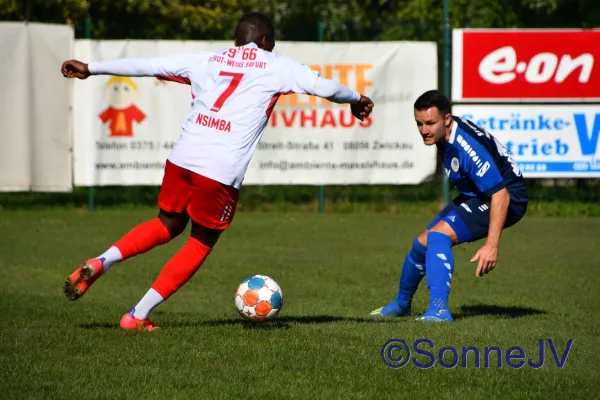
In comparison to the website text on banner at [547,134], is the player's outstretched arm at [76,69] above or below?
above

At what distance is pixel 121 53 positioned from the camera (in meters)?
16.0

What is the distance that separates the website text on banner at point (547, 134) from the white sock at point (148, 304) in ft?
30.9

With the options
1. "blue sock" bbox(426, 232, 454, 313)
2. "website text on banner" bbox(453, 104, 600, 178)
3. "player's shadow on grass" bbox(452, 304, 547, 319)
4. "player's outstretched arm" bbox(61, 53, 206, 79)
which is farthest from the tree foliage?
"player's outstretched arm" bbox(61, 53, 206, 79)

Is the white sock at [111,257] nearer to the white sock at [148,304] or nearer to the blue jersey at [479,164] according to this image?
the white sock at [148,304]

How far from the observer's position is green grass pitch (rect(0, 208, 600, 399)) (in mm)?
5773

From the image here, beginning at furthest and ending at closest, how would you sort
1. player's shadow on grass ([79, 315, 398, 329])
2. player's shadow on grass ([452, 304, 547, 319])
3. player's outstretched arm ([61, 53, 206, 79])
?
player's shadow on grass ([452, 304, 547, 319]) < player's shadow on grass ([79, 315, 398, 329]) < player's outstretched arm ([61, 53, 206, 79])

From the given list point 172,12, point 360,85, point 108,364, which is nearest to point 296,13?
point 172,12

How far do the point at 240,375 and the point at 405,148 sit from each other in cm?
1052

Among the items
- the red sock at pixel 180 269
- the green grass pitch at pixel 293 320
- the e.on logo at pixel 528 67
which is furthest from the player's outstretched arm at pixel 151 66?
A: the e.on logo at pixel 528 67

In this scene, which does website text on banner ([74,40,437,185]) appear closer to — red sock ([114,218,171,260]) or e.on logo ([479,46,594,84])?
e.on logo ([479,46,594,84])

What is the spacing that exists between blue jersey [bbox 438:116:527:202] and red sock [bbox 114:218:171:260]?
6.94 feet

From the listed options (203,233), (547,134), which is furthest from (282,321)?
(547,134)

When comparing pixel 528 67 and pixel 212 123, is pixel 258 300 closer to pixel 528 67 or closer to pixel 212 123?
pixel 212 123

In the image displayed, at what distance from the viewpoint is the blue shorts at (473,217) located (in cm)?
814
